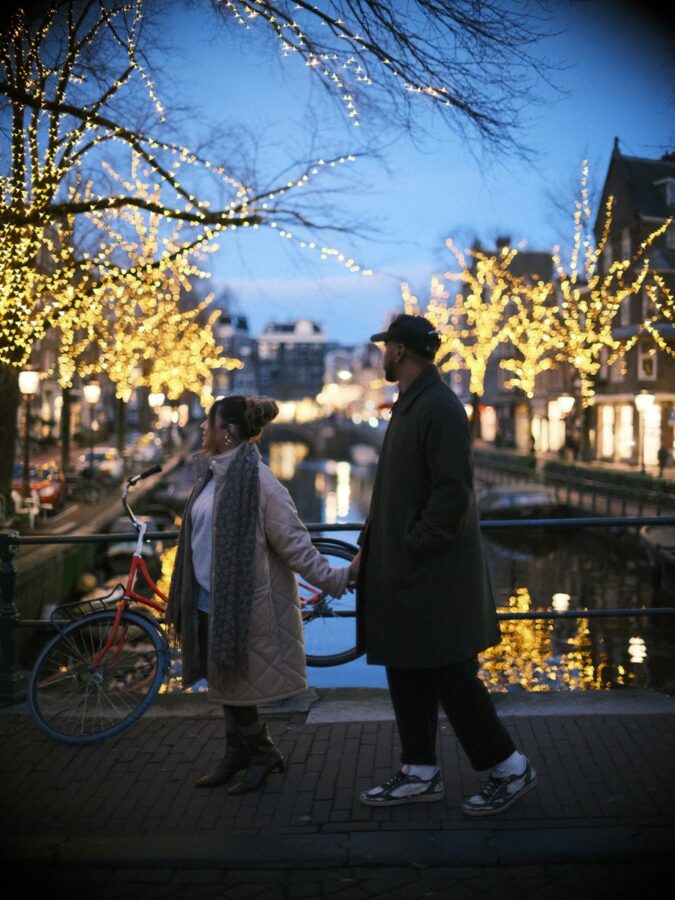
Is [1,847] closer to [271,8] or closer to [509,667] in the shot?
[271,8]

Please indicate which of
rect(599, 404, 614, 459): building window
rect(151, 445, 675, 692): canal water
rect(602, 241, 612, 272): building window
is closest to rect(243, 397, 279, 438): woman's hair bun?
rect(151, 445, 675, 692): canal water

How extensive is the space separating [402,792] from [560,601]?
585 inches

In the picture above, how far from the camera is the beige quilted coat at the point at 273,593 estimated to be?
3.80 metres

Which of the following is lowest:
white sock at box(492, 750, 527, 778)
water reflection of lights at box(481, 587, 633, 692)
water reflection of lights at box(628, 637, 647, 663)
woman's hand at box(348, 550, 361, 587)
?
water reflection of lights at box(628, 637, 647, 663)

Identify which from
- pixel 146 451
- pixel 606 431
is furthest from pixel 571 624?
pixel 606 431

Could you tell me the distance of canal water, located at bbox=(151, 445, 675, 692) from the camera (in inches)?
472

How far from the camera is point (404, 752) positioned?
3770 millimetres

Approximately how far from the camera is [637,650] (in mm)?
13906

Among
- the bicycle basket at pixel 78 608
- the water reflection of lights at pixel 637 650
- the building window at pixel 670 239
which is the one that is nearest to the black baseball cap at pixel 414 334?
the bicycle basket at pixel 78 608

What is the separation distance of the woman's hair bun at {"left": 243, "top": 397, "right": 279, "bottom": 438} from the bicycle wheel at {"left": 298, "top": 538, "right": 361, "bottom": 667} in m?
1.64

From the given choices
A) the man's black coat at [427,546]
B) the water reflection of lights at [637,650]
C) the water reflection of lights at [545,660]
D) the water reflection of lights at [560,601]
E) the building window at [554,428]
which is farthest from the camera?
the building window at [554,428]

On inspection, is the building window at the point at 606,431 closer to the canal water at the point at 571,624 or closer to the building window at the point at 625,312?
the building window at the point at 625,312

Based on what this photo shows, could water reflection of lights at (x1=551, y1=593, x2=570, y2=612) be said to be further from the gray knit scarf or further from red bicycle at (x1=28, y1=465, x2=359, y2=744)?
the gray knit scarf

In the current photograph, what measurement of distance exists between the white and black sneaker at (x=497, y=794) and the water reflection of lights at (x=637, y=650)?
1034 centimetres
